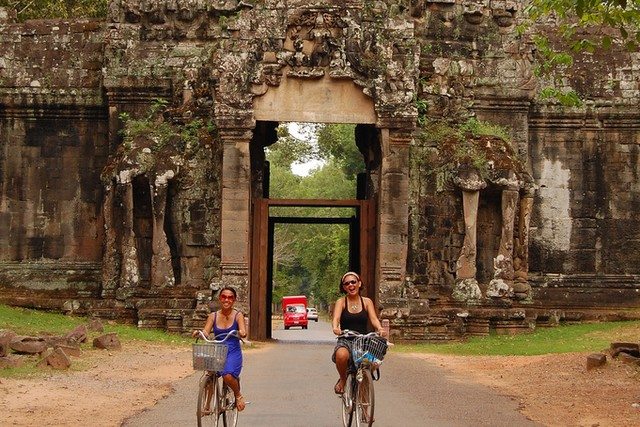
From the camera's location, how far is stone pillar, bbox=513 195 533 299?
2311 centimetres

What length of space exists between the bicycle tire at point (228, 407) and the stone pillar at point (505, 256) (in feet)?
41.0

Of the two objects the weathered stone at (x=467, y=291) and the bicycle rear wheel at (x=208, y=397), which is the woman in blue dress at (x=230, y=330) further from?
the weathered stone at (x=467, y=291)

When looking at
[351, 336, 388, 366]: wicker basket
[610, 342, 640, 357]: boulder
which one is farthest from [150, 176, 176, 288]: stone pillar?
[351, 336, 388, 366]: wicker basket

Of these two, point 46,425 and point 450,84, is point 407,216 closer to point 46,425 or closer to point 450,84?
point 450,84

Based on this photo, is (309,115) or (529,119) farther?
(529,119)

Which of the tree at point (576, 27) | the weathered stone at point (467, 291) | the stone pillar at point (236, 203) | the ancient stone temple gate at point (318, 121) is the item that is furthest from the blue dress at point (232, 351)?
the weathered stone at point (467, 291)

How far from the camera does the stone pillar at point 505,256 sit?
896 inches

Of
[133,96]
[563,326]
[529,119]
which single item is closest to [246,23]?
[133,96]

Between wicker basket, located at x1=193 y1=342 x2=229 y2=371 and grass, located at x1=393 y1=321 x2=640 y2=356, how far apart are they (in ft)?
33.7

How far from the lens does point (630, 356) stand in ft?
53.9

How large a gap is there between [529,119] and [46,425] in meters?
15.5

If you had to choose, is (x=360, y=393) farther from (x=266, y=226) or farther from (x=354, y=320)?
(x=266, y=226)

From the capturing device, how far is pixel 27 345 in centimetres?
1636

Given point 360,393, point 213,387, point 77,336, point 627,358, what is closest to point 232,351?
point 213,387
